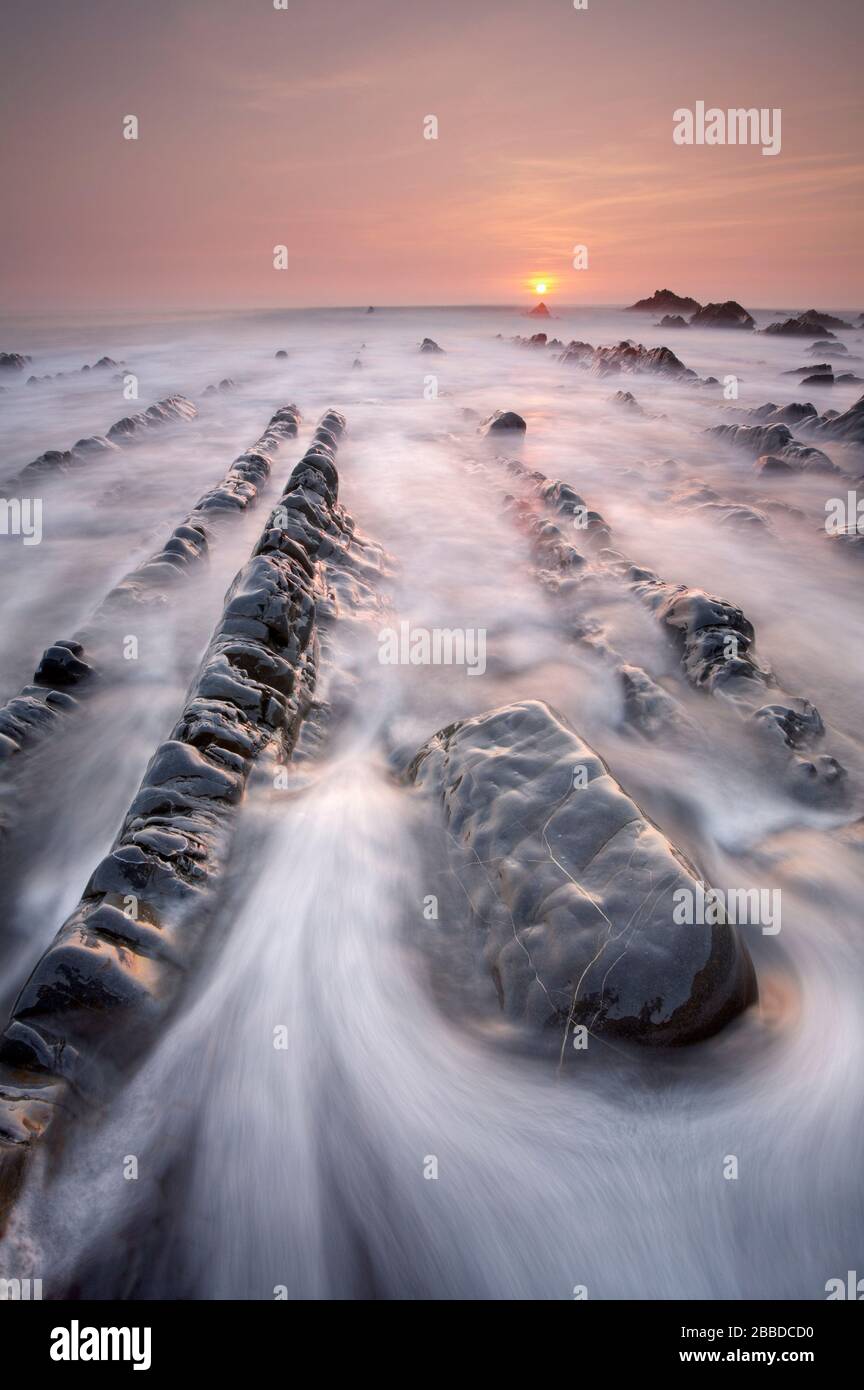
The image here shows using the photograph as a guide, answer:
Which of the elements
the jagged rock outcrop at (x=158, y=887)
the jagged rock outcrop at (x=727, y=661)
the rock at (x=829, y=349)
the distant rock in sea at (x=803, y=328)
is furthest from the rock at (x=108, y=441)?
the distant rock in sea at (x=803, y=328)

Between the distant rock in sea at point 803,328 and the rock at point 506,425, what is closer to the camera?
the rock at point 506,425

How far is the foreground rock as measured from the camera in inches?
87.5

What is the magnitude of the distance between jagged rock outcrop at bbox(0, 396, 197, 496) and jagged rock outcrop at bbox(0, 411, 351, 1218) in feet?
23.6

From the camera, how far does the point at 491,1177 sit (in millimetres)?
2080

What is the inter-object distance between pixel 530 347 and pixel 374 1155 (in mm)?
33498

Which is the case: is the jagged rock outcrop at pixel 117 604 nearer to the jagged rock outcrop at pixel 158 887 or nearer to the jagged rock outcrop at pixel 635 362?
the jagged rock outcrop at pixel 158 887

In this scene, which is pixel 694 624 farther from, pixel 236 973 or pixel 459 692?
pixel 236 973

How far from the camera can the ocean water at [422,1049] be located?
1909mm

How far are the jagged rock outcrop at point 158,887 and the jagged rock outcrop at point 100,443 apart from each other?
720 cm

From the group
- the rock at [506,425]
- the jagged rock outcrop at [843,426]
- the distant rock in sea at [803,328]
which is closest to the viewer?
the jagged rock outcrop at [843,426]

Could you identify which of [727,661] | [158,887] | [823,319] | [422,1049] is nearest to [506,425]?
[727,661]

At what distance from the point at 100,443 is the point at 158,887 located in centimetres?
1090

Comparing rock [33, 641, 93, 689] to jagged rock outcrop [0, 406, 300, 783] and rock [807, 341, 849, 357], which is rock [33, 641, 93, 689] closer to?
jagged rock outcrop [0, 406, 300, 783]

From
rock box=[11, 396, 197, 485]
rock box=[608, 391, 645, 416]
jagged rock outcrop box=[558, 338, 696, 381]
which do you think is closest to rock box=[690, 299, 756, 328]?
jagged rock outcrop box=[558, 338, 696, 381]
